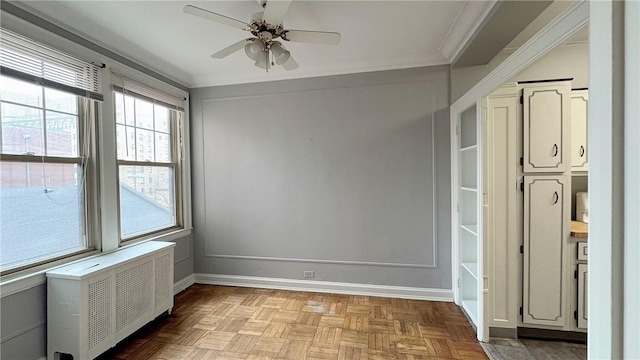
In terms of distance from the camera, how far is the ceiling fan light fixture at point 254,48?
205 cm

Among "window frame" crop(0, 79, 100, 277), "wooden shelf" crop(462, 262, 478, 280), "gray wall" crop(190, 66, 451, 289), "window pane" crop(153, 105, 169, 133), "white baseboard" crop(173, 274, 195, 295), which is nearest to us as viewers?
"window frame" crop(0, 79, 100, 277)

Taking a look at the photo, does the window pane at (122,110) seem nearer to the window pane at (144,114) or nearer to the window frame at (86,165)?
the window pane at (144,114)

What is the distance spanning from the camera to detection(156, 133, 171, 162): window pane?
10.6 ft

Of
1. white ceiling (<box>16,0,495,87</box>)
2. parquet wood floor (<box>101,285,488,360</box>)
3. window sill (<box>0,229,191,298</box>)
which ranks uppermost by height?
white ceiling (<box>16,0,495,87</box>)

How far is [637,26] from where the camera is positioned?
0.38m

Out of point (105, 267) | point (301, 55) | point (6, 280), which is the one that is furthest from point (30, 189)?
point (301, 55)

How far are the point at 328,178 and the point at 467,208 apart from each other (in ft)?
5.00

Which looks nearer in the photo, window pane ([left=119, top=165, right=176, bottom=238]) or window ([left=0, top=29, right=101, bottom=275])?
window ([left=0, top=29, right=101, bottom=275])

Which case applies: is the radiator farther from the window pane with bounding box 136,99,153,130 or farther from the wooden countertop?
the wooden countertop

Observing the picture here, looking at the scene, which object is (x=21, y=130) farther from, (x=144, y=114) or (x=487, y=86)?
(x=487, y=86)

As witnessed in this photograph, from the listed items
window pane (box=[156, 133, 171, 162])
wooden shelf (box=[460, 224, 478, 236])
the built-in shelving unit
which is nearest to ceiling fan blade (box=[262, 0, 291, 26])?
the built-in shelving unit

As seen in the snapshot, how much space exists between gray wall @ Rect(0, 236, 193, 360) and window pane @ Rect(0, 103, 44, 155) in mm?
1003

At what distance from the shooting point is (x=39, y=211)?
2082mm

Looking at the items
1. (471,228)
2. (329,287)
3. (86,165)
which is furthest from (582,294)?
(86,165)
